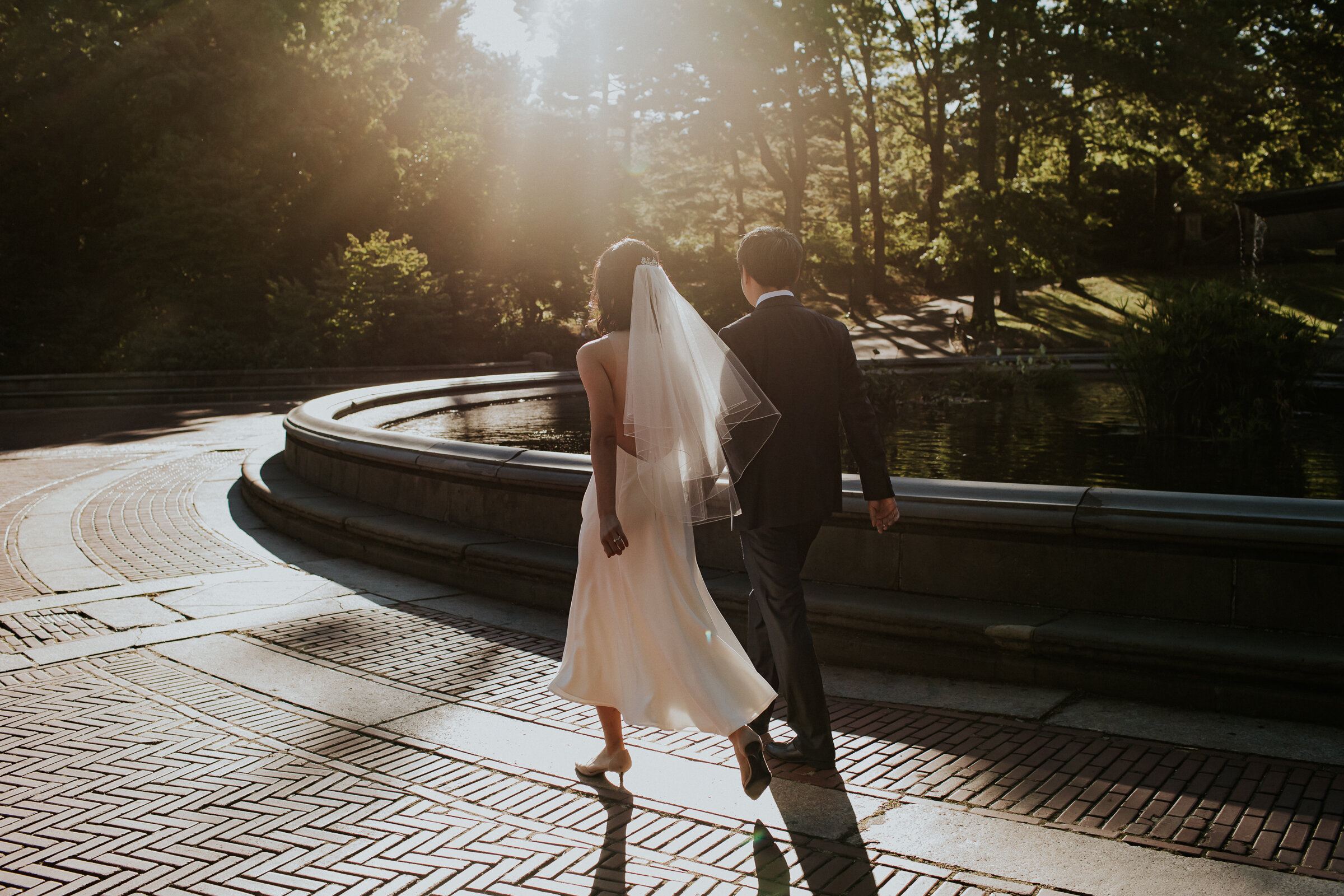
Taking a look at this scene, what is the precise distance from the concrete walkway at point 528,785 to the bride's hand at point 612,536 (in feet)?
2.92

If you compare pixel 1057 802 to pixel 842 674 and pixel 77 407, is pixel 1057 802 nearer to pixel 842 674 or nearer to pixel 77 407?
pixel 842 674

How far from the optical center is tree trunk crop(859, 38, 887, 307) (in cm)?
3606

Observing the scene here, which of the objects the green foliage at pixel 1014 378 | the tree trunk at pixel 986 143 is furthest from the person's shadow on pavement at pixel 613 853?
the tree trunk at pixel 986 143

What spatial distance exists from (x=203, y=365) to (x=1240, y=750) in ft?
85.3

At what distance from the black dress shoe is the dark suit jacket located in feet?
2.84

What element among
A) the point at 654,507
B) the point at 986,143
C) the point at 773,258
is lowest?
the point at 654,507

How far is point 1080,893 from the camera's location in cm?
278

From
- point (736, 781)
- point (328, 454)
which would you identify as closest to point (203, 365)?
point (328, 454)

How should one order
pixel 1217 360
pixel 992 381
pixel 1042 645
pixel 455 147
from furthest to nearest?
pixel 455 147 → pixel 992 381 → pixel 1217 360 → pixel 1042 645

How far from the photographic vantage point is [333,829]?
334cm

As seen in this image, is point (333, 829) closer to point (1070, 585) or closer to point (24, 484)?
point (1070, 585)

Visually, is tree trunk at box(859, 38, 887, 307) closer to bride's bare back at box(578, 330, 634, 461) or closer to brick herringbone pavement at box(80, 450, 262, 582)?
brick herringbone pavement at box(80, 450, 262, 582)

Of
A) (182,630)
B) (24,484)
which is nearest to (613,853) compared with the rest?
(182,630)

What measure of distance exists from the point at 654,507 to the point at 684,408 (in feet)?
1.27
